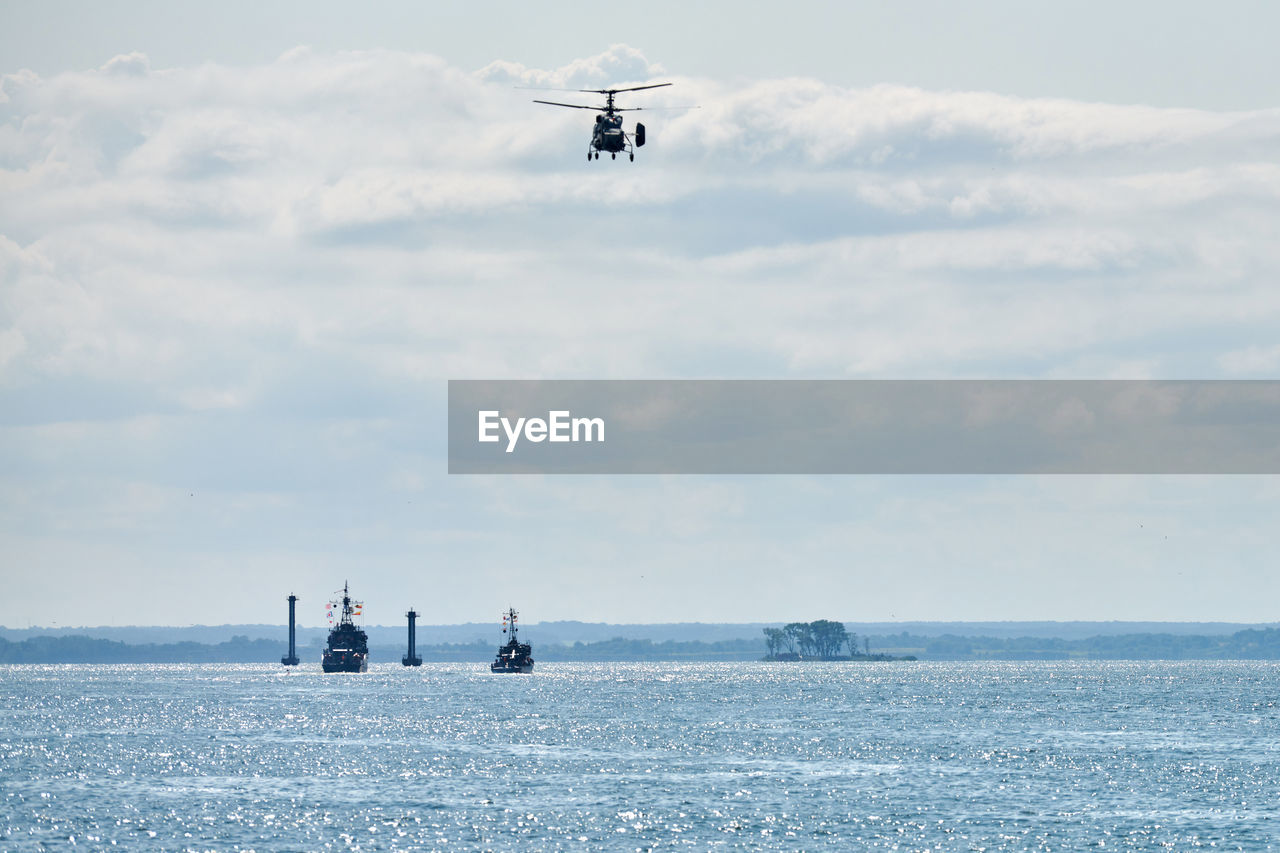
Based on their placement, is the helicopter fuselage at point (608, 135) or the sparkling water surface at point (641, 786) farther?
the helicopter fuselage at point (608, 135)

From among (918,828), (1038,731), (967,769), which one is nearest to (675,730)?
(1038,731)

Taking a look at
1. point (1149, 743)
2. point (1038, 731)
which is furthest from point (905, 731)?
point (1149, 743)

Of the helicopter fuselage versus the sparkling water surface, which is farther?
the helicopter fuselage

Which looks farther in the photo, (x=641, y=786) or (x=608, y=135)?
(x=641, y=786)

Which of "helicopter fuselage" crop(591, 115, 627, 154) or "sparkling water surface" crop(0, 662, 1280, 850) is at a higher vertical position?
"helicopter fuselage" crop(591, 115, 627, 154)

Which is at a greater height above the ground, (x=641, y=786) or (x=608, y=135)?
(x=608, y=135)

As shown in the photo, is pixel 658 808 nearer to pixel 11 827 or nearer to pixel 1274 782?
pixel 11 827

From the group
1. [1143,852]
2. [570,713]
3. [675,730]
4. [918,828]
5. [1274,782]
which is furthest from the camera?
[570,713]

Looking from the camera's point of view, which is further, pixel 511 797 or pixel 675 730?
pixel 675 730

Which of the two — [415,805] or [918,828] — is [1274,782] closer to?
[918,828]

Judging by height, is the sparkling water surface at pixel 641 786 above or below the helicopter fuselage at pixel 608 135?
below

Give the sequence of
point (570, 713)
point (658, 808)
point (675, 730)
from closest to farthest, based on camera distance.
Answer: point (658, 808) < point (675, 730) < point (570, 713)
